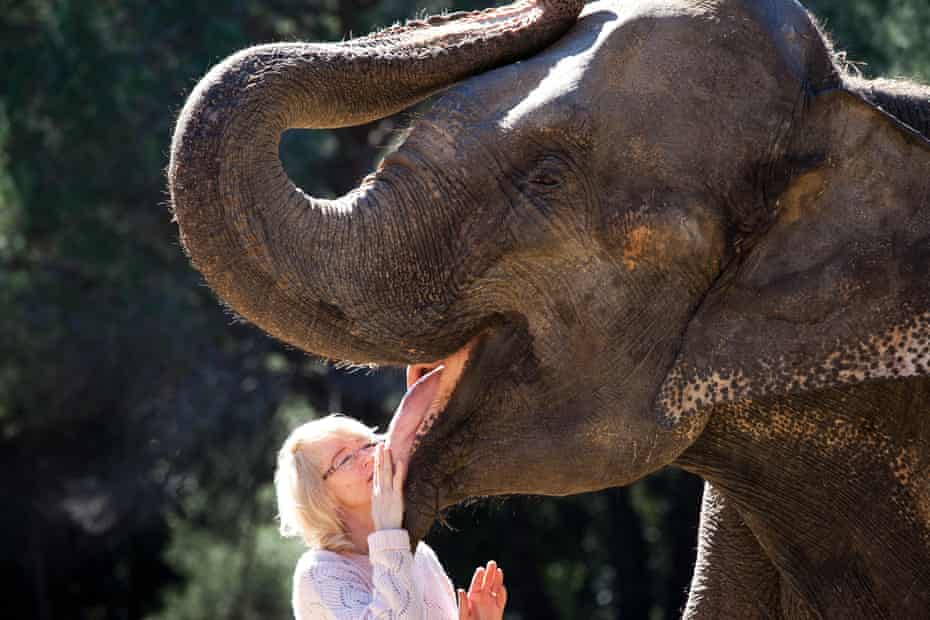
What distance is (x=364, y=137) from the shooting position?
15703mm

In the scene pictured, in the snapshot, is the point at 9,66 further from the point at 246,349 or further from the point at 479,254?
the point at 479,254

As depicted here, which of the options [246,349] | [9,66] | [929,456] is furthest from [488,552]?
[929,456]

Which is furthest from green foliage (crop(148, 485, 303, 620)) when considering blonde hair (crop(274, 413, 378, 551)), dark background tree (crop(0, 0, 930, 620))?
blonde hair (crop(274, 413, 378, 551))

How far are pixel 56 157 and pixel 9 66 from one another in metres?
0.88

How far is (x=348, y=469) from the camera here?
402 centimetres

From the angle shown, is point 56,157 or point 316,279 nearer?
point 316,279

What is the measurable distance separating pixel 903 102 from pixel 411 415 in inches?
41.7

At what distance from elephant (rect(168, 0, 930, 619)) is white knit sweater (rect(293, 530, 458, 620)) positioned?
2.10 ft

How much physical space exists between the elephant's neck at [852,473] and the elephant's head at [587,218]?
0.15m

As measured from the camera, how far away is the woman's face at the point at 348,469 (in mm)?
4004

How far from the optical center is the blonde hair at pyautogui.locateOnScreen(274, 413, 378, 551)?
4.05m

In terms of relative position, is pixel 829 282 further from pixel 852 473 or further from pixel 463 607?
pixel 463 607

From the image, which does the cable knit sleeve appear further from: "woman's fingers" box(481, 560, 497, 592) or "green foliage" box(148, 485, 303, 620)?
"green foliage" box(148, 485, 303, 620)

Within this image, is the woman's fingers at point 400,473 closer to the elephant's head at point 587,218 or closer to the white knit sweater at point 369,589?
the elephant's head at point 587,218
